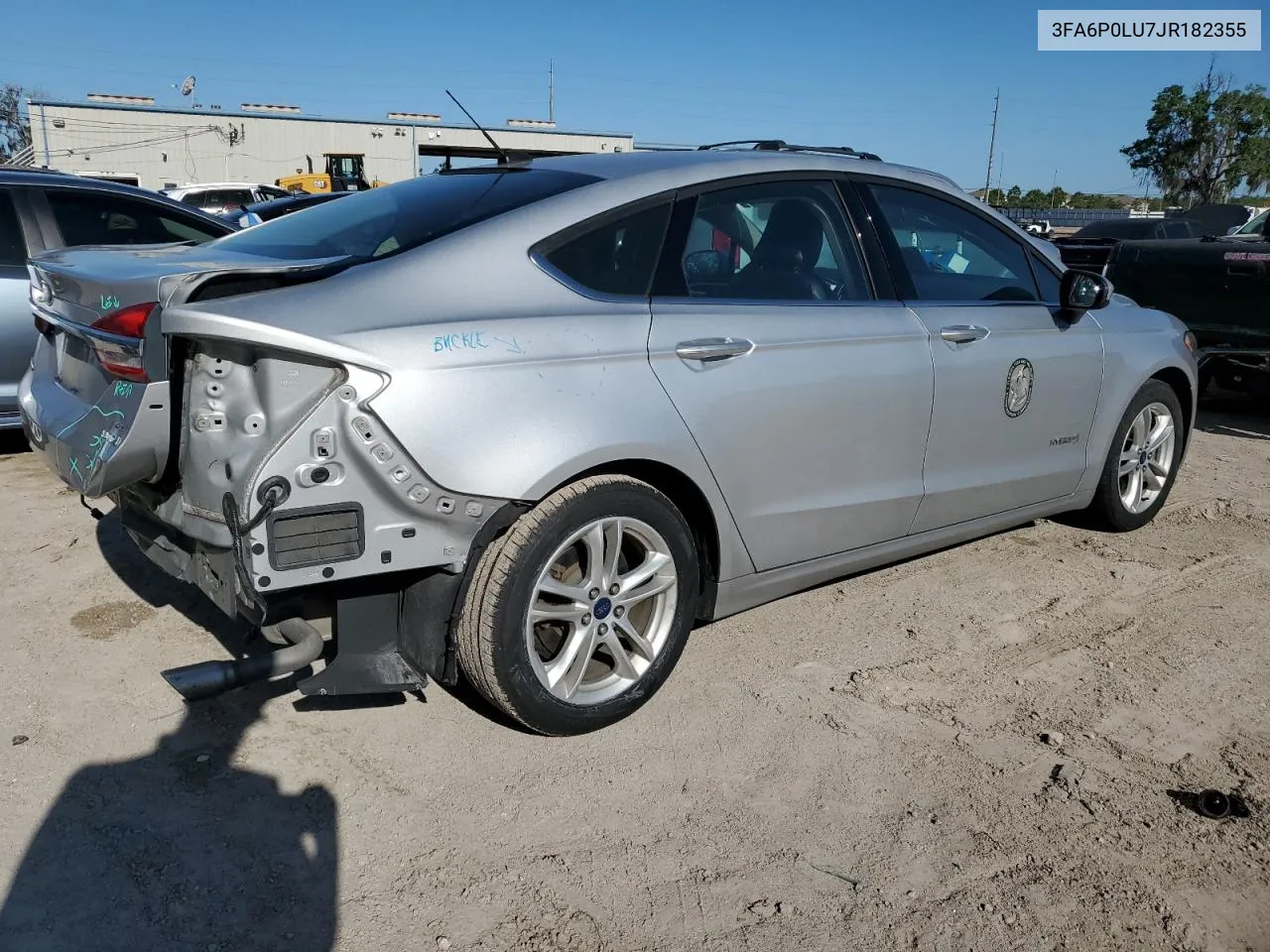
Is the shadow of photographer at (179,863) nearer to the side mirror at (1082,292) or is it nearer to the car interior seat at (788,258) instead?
the car interior seat at (788,258)

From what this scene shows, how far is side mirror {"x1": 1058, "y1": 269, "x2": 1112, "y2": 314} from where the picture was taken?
422cm

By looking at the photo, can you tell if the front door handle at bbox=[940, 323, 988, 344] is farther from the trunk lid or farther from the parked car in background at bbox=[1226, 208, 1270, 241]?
the parked car in background at bbox=[1226, 208, 1270, 241]

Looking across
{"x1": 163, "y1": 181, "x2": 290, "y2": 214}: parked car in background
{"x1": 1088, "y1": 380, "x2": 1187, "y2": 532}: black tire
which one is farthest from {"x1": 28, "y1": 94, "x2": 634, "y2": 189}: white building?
{"x1": 1088, "y1": 380, "x2": 1187, "y2": 532}: black tire

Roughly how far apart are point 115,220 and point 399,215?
3705mm

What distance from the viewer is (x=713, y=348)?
10.2ft

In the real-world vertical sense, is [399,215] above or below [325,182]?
below

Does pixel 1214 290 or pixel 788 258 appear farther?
pixel 1214 290

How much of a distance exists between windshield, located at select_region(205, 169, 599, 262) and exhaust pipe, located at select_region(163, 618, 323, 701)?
3.43ft

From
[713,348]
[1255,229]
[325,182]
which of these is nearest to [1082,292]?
[713,348]

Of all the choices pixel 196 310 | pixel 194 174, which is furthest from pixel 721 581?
pixel 194 174

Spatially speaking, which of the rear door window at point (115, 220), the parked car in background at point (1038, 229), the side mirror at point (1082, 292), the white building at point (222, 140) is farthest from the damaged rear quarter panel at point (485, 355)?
the white building at point (222, 140)

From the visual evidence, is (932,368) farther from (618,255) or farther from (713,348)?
(618,255)

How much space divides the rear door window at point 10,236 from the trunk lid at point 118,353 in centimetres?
289

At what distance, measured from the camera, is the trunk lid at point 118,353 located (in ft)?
8.59
